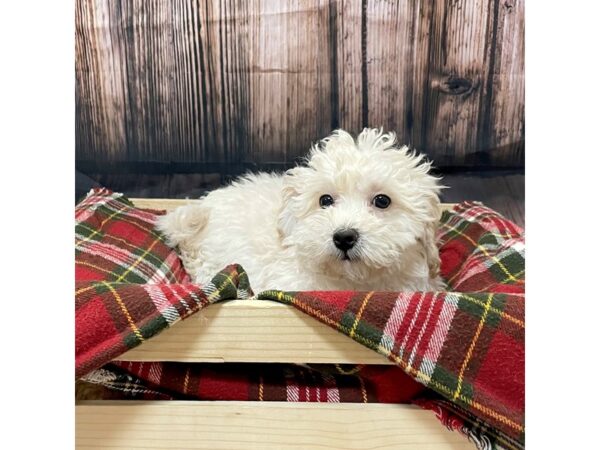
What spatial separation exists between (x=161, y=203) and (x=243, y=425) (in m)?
1.07

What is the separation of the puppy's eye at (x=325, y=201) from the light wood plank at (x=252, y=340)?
1.21 feet

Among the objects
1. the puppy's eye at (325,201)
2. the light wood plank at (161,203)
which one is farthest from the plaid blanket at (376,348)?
the light wood plank at (161,203)

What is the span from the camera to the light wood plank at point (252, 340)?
102 centimetres

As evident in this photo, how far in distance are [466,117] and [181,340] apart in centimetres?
99

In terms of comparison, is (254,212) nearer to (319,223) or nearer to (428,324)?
(319,223)

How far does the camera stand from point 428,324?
1.00 meters

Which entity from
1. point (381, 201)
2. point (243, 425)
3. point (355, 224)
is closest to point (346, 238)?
point (355, 224)

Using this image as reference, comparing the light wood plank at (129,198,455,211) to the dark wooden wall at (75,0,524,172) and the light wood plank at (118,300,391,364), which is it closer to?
the dark wooden wall at (75,0,524,172)

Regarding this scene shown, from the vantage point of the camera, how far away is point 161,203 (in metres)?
1.96

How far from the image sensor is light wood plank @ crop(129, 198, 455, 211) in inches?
76.5

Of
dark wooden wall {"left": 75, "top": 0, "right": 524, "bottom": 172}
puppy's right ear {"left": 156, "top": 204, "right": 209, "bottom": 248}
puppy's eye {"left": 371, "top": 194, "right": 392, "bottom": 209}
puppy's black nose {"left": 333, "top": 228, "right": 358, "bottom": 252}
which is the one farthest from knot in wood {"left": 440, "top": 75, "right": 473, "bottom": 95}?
puppy's right ear {"left": 156, "top": 204, "right": 209, "bottom": 248}

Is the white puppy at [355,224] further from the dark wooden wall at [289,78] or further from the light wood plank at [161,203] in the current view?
the light wood plank at [161,203]

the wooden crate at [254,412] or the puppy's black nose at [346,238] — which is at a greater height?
the puppy's black nose at [346,238]

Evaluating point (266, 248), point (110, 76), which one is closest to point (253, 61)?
point (110, 76)
